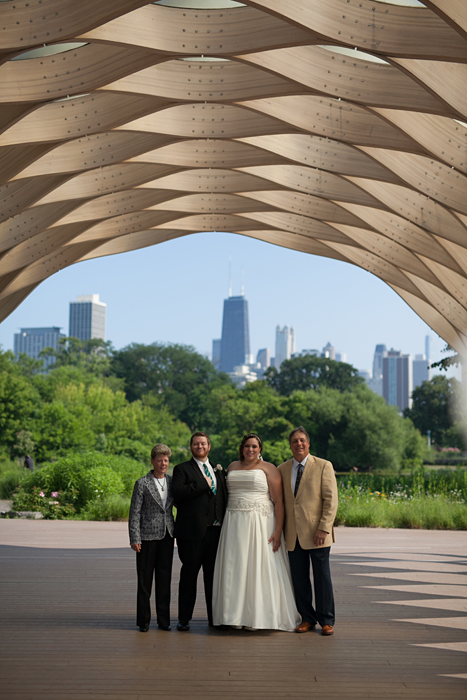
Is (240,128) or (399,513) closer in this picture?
(240,128)

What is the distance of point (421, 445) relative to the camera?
60344mm

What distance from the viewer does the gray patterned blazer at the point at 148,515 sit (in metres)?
7.82

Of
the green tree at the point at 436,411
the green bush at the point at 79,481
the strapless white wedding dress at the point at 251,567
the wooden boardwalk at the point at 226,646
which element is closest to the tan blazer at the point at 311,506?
the strapless white wedding dress at the point at 251,567

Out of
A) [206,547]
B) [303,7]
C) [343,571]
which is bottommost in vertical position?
[343,571]

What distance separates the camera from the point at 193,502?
792 centimetres

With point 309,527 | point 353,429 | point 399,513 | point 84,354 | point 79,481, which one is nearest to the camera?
point 309,527

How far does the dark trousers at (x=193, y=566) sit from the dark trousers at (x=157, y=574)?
0.50 ft

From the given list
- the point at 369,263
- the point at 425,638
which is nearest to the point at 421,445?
the point at 369,263

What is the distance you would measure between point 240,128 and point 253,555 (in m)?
10.6

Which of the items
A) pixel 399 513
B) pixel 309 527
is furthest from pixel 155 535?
pixel 399 513

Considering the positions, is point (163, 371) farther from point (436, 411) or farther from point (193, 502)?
point (193, 502)

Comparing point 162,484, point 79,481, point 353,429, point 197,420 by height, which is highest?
point 197,420

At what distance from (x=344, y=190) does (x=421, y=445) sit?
4598 cm

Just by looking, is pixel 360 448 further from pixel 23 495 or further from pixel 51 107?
pixel 51 107
